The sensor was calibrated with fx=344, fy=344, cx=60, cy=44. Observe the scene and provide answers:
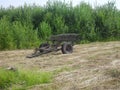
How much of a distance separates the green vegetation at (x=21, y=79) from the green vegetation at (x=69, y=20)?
27.5 ft

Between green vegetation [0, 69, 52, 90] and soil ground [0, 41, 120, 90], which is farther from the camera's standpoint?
green vegetation [0, 69, 52, 90]

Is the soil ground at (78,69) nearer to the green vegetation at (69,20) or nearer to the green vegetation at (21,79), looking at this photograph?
the green vegetation at (21,79)

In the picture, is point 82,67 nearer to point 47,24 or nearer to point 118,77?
point 118,77

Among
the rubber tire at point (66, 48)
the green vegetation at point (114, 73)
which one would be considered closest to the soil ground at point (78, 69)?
the green vegetation at point (114, 73)

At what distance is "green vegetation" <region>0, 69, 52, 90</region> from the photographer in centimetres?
725

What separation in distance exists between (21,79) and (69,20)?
1048 centimetres

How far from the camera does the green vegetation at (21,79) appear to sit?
725 centimetres

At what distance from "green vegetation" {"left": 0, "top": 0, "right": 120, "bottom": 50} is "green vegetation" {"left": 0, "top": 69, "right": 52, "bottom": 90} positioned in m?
8.39

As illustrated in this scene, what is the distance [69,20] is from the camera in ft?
58.1

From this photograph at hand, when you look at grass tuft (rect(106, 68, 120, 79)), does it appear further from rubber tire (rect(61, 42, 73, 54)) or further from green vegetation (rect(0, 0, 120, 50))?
green vegetation (rect(0, 0, 120, 50))

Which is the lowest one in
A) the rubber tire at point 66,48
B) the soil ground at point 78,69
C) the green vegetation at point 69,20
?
the soil ground at point 78,69

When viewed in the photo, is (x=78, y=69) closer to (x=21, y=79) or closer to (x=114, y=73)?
(x=114, y=73)

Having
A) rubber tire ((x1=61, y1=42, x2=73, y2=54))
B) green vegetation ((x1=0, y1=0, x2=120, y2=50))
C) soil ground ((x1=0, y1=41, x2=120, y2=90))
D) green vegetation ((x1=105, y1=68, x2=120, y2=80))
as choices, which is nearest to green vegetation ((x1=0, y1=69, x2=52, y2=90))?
soil ground ((x1=0, y1=41, x2=120, y2=90))

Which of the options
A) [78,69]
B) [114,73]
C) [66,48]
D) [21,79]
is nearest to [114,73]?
[114,73]
